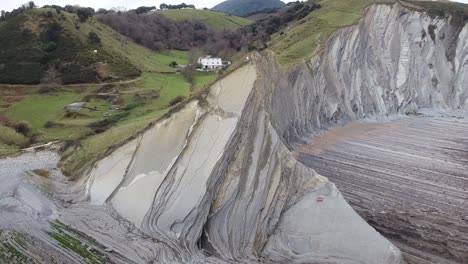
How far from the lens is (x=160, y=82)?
5331 cm

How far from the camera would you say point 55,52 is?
2041 inches

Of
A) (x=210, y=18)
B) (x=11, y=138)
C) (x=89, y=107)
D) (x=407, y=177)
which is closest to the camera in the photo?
(x=407, y=177)

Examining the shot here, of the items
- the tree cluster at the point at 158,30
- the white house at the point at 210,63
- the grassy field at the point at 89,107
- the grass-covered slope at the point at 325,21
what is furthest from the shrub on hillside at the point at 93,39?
the grass-covered slope at the point at 325,21

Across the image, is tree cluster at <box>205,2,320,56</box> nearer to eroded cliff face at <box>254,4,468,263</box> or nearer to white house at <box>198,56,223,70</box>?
white house at <box>198,56,223,70</box>

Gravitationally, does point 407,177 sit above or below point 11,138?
below

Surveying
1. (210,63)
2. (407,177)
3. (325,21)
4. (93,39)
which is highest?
(93,39)

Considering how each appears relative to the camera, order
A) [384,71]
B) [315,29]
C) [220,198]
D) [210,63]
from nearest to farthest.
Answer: [220,198] → [384,71] → [315,29] → [210,63]

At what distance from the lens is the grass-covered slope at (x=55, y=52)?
4869cm

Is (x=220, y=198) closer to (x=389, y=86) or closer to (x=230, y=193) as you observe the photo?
(x=230, y=193)

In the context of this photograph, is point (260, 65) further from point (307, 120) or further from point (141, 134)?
point (307, 120)

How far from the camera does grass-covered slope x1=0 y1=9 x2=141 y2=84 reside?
48688 millimetres

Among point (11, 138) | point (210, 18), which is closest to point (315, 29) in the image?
point (11, 138)

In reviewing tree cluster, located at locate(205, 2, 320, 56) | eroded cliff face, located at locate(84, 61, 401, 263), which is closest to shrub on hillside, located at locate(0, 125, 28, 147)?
eroded cliff face, located at locate(84, 61, 401, 263)

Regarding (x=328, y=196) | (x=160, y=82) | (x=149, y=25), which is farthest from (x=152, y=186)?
(x=149, y=25)
